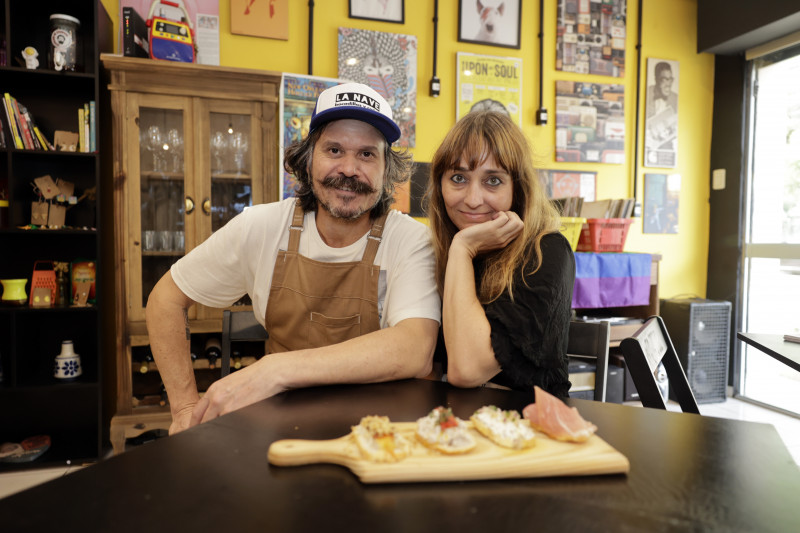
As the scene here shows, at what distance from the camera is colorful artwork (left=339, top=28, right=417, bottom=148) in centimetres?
349

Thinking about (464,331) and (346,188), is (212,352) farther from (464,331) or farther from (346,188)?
(464,331)

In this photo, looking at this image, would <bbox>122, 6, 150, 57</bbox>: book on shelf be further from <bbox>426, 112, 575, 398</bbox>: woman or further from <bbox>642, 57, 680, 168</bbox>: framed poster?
<bbox>642, 57, 680, 168</bbox>: framed poster

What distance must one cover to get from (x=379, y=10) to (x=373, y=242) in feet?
8.46

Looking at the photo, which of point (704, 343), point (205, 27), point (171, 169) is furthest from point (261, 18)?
point (704, 343)

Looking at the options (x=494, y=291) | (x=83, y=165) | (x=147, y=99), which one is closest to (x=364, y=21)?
(x=147, y=99)

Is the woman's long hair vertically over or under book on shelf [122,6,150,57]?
under

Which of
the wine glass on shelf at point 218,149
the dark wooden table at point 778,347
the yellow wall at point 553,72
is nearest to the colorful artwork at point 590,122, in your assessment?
the yellow wall at point 553,72

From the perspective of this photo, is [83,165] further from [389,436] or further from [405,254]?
[389,436]

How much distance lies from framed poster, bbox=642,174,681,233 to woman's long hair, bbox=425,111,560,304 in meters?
3.05

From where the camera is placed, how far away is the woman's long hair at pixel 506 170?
143 centimetres

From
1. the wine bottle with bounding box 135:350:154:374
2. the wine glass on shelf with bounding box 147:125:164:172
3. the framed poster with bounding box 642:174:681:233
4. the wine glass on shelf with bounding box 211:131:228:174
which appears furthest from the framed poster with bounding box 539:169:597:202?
the wine bottle with bounding box 135:350:154:374

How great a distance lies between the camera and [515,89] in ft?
12.7

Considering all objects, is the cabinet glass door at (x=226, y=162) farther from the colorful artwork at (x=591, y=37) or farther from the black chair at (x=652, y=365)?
the colorful artwork at (x=591, y=37)

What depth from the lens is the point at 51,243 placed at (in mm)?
3102
